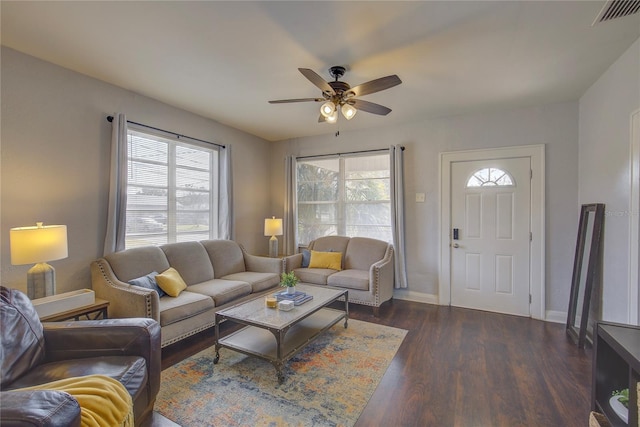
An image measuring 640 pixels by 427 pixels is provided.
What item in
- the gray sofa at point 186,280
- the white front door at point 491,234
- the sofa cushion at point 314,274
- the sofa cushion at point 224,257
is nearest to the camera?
the gray sofa at point 186,280

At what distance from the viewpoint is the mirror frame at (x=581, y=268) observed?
2787 millimetres

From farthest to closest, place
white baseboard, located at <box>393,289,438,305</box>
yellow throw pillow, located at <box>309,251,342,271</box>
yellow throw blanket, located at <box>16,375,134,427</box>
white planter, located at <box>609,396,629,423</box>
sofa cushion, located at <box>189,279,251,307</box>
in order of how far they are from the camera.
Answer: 1. yellow throw pillow, located at <box>309,251,342,271</box>
2. white baseboard, located at <box>393,289,438,305</box>
3. sofa cushion, located at <box>189,279,251,307</box>
4. white planter, located at <box>609,396,629,423</box>
5. yellow throw blanket, located at <box>16,375,134,427</box>

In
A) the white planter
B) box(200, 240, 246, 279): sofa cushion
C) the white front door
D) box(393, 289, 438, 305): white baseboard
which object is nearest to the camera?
the white planter

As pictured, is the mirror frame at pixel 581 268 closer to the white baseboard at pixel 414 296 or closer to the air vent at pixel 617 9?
the white baseboard at pixel 414 296

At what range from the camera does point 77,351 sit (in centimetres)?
172

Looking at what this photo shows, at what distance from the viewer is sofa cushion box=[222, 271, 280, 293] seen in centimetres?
352

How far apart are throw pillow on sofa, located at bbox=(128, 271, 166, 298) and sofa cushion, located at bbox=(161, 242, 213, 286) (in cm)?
38

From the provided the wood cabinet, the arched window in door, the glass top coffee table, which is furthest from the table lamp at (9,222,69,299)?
the arched window in door

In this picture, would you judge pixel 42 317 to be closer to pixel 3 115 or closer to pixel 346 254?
pixel 3 115

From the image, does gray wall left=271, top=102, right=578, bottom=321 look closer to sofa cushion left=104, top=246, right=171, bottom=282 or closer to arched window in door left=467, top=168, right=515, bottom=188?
arched window in door left=467, top=168, right=515, bottom=188

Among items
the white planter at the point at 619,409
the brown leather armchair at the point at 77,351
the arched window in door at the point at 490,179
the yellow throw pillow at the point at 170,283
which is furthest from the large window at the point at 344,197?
the brown leather armchair at the point at 77,351

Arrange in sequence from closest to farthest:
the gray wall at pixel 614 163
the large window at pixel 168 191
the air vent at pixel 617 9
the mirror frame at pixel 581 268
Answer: the air vent at pixel 617 9 → the gray wall at pixel 614 163 → the mirror frame at pixel 581 268 → the large window at pixel 168 191

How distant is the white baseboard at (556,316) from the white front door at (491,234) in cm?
21

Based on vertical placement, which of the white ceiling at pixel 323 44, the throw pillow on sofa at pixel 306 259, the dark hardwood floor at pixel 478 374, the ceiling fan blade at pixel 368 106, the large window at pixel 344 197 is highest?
the white ceiling at pixel 323 44
